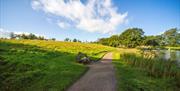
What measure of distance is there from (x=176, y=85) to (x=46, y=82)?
8483 millimetres

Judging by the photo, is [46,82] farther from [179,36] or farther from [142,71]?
[179,36]

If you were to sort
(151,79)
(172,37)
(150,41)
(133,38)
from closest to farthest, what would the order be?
1. (151,79)
2. (133,38)
3. (150,41)
4. (172,37)

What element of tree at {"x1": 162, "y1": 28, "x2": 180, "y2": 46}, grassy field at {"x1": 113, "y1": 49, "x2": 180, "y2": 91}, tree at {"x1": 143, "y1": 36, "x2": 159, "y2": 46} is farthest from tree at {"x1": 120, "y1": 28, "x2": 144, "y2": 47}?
grassy field at {"x1": 113, "y1": 49, "x2": 180, "y2": 91}

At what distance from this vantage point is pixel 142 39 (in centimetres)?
9238

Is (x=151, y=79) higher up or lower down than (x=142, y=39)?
lower down

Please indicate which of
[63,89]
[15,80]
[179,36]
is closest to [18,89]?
[15,80]

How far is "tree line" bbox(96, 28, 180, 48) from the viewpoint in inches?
3580

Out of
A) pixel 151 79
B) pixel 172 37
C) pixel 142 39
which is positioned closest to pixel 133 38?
pixel 142 39

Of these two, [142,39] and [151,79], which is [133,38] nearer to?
[142,39]

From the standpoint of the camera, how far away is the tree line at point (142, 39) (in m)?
90.9

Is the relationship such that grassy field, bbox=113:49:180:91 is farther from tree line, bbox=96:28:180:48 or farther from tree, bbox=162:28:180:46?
tree, bbox=162:28:180:46

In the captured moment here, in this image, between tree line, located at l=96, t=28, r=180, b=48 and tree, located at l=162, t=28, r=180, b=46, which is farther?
tree, located at l=162, t=28, r=180, b=46

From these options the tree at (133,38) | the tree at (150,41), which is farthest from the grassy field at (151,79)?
the tree at (150,41)

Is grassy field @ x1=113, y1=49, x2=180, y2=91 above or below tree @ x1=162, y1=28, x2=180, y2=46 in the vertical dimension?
below
